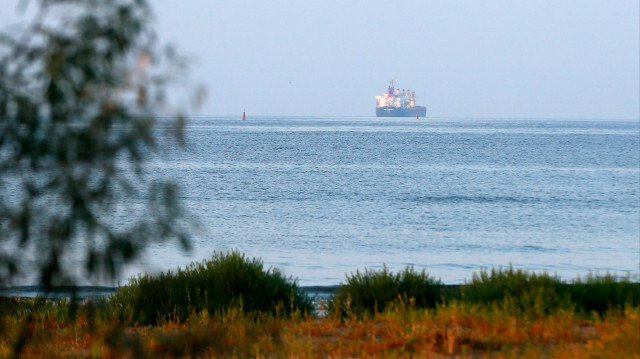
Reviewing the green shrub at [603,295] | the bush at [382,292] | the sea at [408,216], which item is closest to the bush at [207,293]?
the bush at [382,292]

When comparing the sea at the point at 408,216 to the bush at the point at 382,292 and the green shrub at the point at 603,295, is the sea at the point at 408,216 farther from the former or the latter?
the bush at the point at 382,292

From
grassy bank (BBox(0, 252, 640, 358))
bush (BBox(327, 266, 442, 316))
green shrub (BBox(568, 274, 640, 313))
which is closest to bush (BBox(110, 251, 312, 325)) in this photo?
grassy bank (BBox(0, 252, 640, 358))

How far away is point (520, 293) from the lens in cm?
870

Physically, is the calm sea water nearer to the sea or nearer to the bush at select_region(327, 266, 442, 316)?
the sea

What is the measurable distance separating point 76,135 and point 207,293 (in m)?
5.21

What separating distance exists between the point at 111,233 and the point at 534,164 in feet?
187

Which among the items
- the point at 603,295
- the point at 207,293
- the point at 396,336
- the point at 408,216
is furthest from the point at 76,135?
the point at 408,216

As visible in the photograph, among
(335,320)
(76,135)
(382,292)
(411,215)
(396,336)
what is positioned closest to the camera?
(76,135)

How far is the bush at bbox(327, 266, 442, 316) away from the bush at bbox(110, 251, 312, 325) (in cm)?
58

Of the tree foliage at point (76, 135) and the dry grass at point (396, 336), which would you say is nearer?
the tree foliage at point (76, 135)

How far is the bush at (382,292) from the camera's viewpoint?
908 centimetres

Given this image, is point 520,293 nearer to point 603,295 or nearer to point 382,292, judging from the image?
point 603,295

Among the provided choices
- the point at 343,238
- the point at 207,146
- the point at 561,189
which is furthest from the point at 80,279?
the point at 207,146

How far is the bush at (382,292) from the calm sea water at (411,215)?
235 cm
